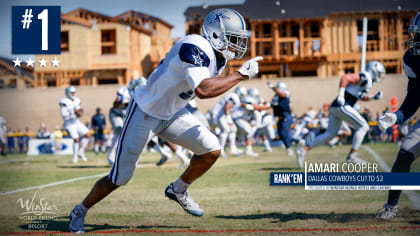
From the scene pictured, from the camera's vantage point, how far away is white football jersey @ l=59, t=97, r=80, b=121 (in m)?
12.1

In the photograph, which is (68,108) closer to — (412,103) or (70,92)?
(70,92)

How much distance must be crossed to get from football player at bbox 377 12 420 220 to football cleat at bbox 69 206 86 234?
251 cm

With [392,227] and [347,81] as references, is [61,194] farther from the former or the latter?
[347,81]

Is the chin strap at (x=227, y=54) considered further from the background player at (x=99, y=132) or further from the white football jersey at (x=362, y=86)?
the background player at (x=99, y=132)

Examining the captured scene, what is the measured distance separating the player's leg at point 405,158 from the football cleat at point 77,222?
252 cm

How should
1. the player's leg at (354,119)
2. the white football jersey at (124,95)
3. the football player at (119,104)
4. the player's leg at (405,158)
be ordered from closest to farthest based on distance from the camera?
the player's leg at (405,158) → the player's leg at (354,119) → the football player at (119,104) → the white football jersey at (124,95)

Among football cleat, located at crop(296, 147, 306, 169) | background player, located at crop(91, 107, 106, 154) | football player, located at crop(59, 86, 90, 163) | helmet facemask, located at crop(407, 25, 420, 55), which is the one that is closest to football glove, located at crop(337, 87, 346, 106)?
football cleat, located at crop(296, 147, 306, 169)

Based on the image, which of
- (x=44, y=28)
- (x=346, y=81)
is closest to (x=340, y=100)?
(x=346, y=81)

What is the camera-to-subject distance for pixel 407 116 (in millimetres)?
4391

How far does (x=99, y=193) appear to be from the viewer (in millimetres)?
4113

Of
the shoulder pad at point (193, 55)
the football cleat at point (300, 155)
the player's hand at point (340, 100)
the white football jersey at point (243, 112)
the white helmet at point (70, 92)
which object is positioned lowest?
the football cleat at point (300, 155)

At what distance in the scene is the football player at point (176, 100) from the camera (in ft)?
12.6

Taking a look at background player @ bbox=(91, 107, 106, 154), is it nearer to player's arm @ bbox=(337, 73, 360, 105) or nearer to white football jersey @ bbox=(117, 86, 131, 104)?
white football jersey @ bbox=(117, 86, 131, 104)

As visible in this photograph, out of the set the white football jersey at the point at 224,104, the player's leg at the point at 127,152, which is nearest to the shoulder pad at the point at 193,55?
the player's leg at the point at 127,152
